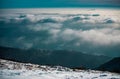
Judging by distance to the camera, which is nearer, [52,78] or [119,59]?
[52,78]

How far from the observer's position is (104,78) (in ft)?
109

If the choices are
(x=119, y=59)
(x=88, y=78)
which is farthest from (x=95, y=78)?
(x=119, y=59)

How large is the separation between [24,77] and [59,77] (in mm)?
4312

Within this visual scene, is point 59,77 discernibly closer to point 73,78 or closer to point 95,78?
point 73,78

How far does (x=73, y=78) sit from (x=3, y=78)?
26.6 feet

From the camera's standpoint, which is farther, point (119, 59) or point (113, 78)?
point (119, 59)

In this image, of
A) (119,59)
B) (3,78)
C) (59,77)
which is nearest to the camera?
(3,78)

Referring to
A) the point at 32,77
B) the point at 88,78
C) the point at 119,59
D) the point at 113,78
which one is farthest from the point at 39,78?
the point at 119,59

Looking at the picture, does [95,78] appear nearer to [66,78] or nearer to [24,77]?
[66,78]

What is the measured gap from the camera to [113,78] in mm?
33406

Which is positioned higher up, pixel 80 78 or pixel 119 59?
pixel 119 59

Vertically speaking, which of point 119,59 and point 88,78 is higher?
point 119,59

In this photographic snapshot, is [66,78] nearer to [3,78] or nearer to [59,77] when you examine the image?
[59,77]

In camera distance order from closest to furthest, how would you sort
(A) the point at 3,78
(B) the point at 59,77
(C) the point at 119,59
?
(A) the point at 3,78 < (B) the point at 59,77 < (C) the point at 119,59
